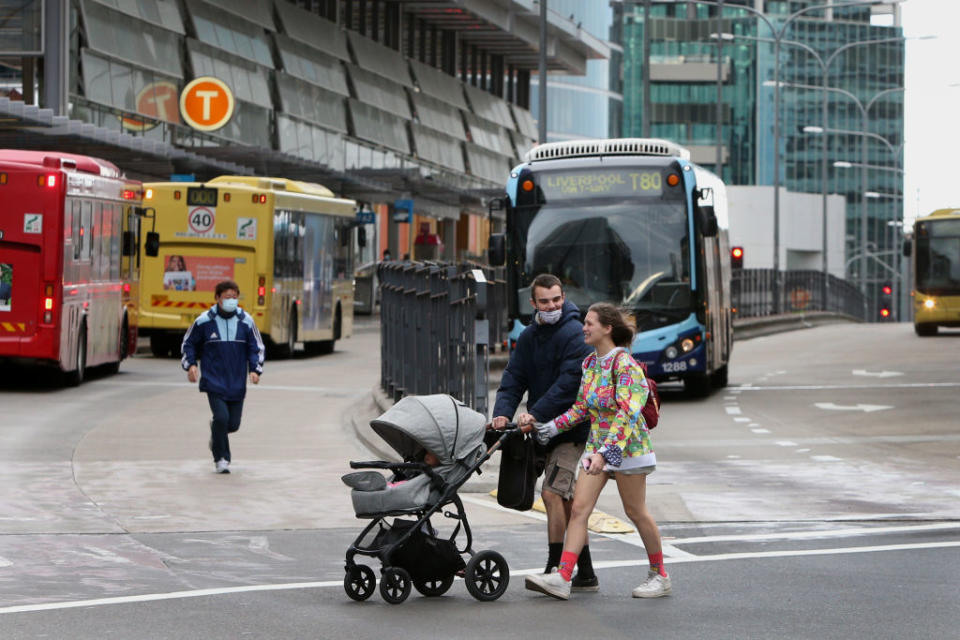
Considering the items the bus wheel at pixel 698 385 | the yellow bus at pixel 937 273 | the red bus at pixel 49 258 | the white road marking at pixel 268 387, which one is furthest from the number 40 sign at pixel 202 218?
the yellow bus at pixel 937 273

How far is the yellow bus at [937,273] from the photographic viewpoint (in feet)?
151

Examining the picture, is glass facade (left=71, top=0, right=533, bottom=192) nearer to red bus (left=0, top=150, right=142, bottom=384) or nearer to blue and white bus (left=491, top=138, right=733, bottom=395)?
red bus (left=0, top=150, right=142, bottom=384)

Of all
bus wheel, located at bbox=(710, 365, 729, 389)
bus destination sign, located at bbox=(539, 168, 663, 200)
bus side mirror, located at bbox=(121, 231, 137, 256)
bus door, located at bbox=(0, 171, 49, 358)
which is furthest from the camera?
bus wheel, located at bbox=(710, 365, 729, 389)

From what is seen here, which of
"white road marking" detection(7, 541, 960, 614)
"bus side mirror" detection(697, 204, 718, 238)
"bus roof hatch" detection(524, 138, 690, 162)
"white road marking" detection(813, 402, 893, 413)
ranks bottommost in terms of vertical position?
"white road marking" detection(7, 541, 960, 614)

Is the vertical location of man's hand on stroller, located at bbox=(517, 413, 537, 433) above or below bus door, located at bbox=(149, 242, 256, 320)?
below

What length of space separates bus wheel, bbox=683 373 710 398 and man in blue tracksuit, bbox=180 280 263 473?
1043 cm

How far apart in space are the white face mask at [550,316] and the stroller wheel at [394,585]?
4.91 ft

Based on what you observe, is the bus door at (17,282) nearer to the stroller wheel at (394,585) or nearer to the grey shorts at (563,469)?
the grey shorts at (563,469)

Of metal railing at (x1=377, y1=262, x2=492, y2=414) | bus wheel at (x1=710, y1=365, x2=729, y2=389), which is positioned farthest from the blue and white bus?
bus wheel at (x1=710, y1=365, x2=729, y2=389)

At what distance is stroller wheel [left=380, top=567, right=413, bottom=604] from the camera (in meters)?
9.36

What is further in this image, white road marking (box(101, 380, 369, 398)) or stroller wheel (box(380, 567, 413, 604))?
white road marking (box(101, 380, 369, 398))

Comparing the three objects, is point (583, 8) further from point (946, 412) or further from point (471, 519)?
point (471, 519)

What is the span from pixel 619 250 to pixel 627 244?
0.45 feet

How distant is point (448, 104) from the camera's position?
7356 cm
